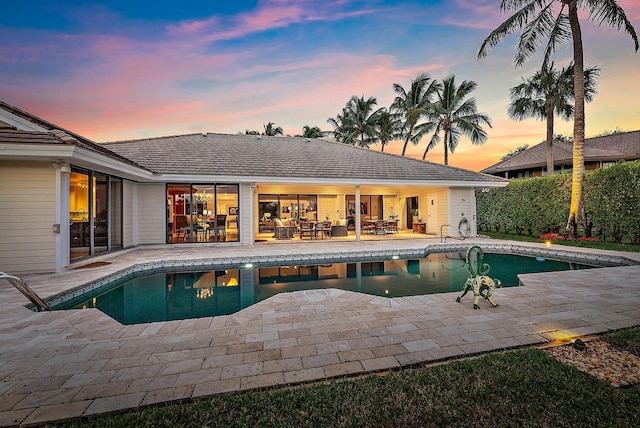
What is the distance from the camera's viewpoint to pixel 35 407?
2.06 m

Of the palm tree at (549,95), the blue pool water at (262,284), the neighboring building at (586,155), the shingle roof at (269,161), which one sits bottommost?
the blue pool water at (262,284)

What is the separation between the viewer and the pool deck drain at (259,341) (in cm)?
228

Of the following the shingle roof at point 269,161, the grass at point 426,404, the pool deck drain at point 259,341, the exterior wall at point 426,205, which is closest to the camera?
the grass at point 426,404

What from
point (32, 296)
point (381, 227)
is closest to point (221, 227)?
point (32, 296)

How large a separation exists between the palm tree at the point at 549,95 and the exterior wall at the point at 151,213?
61.0 ft

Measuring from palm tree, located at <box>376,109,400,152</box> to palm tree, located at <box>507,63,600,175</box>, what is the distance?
11.2 m

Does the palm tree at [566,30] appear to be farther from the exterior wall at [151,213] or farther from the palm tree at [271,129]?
the palm tree at [271,129]

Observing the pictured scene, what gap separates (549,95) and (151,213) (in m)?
20.3

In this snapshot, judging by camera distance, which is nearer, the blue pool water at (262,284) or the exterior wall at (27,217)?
the blue pool water at (262,284)

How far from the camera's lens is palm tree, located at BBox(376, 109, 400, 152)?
27.5 m

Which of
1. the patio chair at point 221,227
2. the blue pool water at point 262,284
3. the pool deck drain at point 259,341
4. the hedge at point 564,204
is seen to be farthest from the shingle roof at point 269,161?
the pool deck drain at point 259,341

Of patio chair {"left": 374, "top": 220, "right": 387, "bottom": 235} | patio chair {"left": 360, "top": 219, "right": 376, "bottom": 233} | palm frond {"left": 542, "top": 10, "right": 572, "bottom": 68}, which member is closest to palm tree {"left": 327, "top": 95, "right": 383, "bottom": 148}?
patio chair {"left": 360, "top": 219, "right": 376, "bottom": 233}

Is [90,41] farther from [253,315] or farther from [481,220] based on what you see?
[481,220]

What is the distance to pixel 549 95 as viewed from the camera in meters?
15.5
